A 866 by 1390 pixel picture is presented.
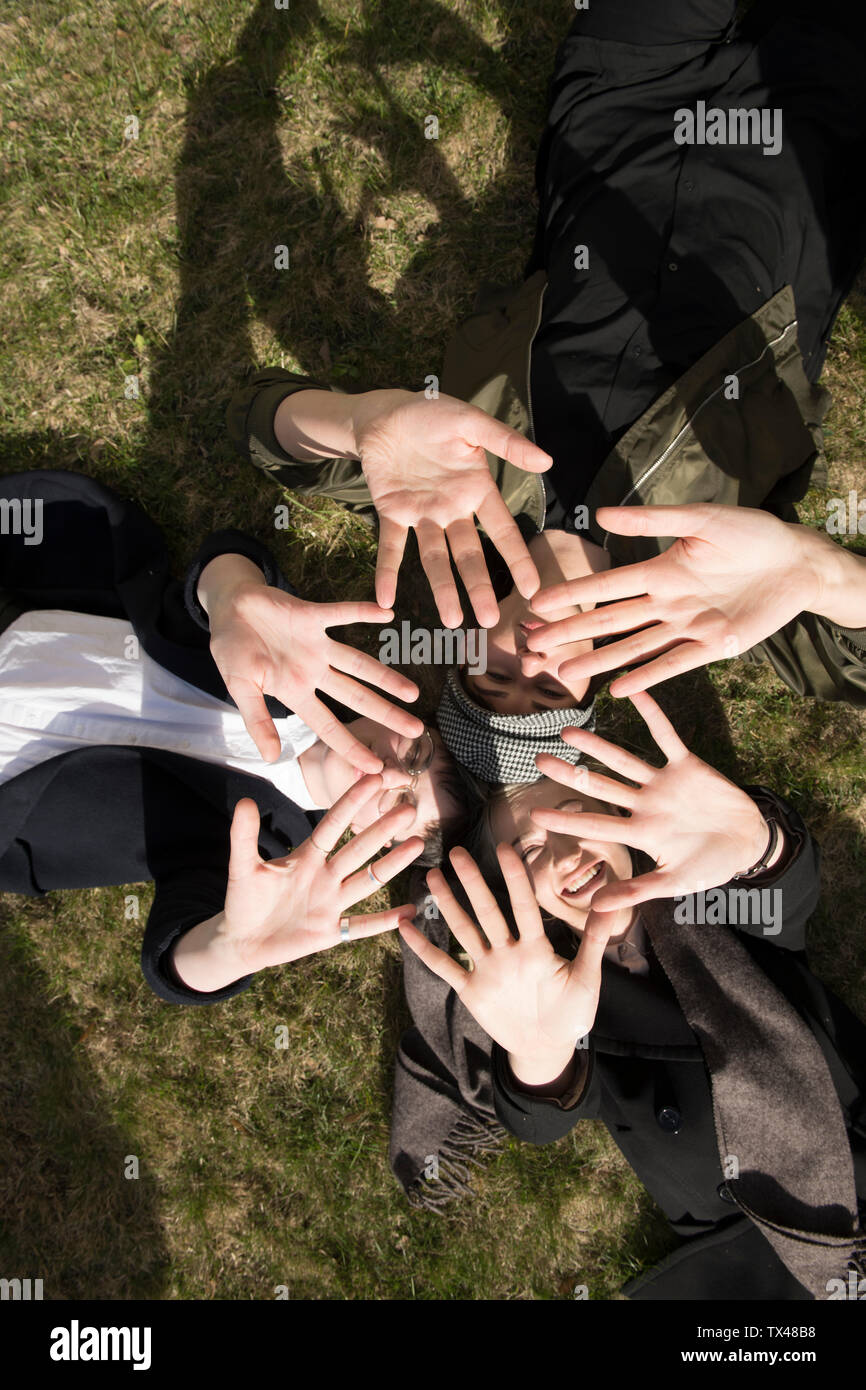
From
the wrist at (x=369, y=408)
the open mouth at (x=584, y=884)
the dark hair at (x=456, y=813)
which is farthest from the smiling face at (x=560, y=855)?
the wrist at (x=369, y=408)

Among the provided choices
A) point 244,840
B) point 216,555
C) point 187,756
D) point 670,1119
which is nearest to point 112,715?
point 187,756

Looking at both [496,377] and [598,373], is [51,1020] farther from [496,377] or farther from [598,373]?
[598,373]

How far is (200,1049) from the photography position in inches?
155

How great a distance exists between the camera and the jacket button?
3164mm

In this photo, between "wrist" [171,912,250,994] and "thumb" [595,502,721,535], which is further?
"wrist" [171,912,250,994]

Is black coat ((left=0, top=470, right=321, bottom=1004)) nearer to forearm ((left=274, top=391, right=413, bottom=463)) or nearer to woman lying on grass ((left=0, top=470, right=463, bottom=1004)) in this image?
woman lying on grass ((left=0, top=470, right=463, bottom=1004))

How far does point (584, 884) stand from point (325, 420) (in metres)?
1.90

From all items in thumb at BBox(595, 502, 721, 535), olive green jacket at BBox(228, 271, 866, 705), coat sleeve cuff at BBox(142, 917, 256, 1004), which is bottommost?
coat sleeve cuff at BBox(142, 917, 256, 1004)

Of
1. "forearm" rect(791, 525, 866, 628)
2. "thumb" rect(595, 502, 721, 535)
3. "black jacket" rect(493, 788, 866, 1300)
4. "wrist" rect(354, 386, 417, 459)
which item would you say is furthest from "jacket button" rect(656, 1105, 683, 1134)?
"wrist" rect(354, 386, 417, 459)

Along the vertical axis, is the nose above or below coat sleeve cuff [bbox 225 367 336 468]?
below

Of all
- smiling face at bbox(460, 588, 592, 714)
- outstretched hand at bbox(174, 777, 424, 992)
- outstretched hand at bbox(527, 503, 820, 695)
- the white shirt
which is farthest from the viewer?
the white shirt

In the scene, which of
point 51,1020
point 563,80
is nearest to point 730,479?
point 563,80

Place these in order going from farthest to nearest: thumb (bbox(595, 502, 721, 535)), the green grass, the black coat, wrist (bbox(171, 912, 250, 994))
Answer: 1. the green grass
2. the black coat
3. wrist (bbox(171, 912, 250, 994))
4. thumb (bbox(595, 502, 721, 535))
